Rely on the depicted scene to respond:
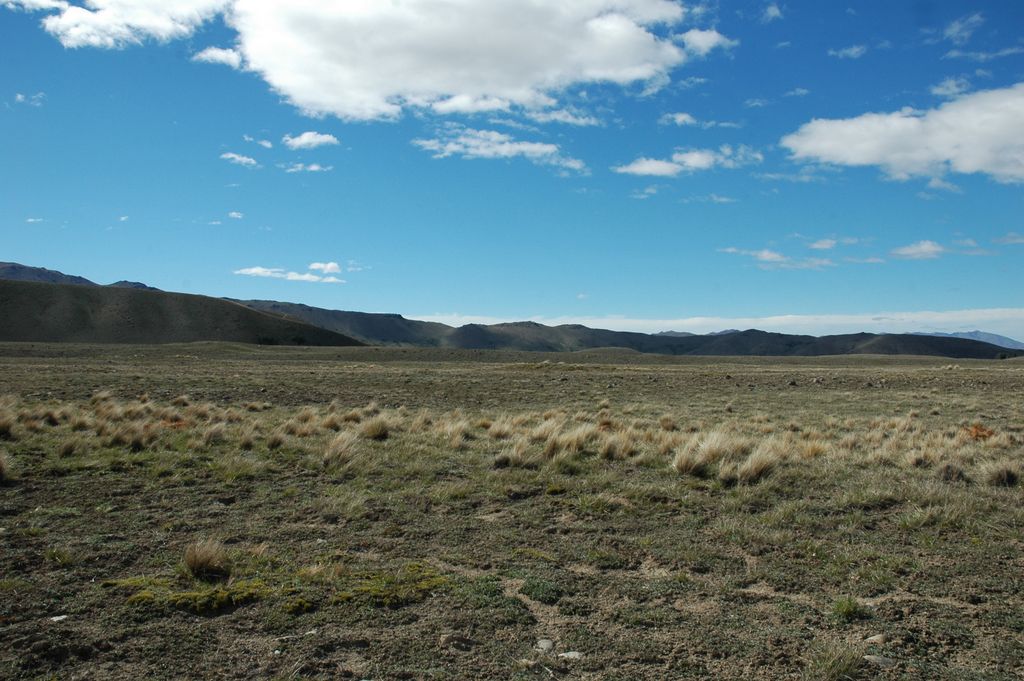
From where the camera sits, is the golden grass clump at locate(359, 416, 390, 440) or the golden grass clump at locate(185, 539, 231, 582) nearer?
the golden grass clump at locate(185, 539, 231, 582)

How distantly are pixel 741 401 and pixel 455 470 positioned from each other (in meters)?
18.4

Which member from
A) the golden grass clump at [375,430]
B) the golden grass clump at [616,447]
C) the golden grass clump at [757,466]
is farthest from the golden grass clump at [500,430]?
the golden grass clump at [757,466]

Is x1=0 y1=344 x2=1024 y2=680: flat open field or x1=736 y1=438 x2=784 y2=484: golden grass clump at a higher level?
x1=736 y1=438 x2=784 y2=484: golden grass clump

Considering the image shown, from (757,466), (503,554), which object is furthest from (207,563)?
(757,466)

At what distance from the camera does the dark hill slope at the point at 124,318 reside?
389 ft

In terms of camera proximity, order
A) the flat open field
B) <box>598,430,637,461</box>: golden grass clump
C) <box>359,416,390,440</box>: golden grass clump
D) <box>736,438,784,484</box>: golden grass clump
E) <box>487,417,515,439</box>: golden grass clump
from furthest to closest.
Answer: <box>487,417,515,439</box>: golden grass clump → <box>359,416,390,440</box>: golden grass clump → <box>598,430,637,461</box>: golden grass clump → <box>736,438,784,484</box>: golden grass clump → the flat open field

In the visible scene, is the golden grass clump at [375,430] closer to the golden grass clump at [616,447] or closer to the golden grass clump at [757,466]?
the golden grass clump at [616,447]

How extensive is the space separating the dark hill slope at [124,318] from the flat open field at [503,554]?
122 meters

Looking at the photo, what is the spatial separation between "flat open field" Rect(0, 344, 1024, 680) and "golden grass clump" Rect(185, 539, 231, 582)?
23 millimetres

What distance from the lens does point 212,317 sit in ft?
444

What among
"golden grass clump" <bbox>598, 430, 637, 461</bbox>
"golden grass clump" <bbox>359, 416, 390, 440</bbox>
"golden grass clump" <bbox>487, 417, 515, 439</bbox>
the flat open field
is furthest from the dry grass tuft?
"golden grass clump" <bbox>359, 416, 390, 440</bbox>

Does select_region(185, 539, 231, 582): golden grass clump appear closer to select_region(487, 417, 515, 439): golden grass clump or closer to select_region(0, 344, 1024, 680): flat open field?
select_region(0, 344, 1024, 680): flat open field

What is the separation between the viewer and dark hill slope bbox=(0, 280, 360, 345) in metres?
119

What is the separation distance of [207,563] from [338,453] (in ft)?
18.3
